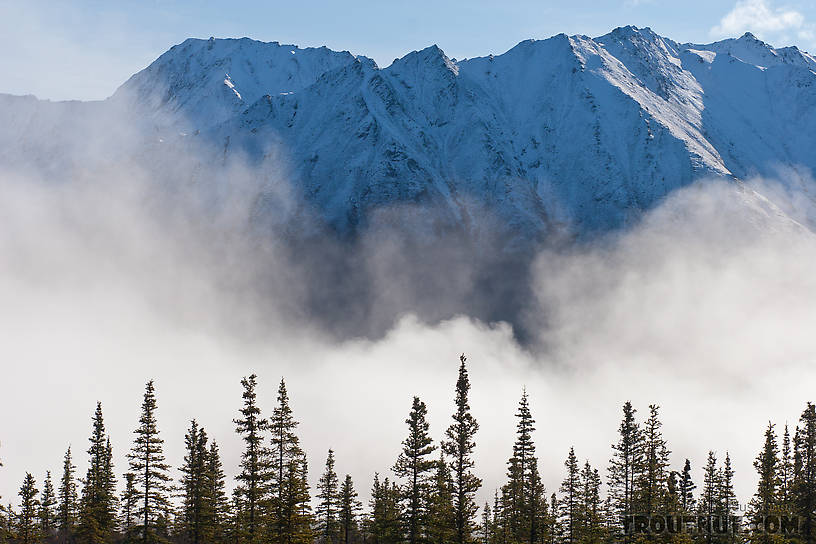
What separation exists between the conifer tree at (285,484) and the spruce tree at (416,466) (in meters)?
7.48

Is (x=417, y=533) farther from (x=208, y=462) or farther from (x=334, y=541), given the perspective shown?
(x=334, y=541)

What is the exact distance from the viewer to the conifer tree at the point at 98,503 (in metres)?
67.8

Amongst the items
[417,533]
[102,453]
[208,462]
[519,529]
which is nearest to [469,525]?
[417,533]

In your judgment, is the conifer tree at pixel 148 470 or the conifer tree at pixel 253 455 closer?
the conifer tree at pixel 148 470

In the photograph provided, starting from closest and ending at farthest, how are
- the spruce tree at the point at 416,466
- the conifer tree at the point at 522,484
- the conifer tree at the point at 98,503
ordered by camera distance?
the spruce tree at the point at 416,466
the conifer tree at the point at 98,503
the conifer tree at the point at 522,484

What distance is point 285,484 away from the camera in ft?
184

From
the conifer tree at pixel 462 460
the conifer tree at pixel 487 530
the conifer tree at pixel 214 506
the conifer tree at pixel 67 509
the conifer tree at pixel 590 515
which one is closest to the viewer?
the conifer tree at pixel 462 460

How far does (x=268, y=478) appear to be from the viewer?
5950cm

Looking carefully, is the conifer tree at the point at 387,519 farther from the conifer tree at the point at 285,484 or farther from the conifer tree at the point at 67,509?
the conifer tree at the point at 67,509

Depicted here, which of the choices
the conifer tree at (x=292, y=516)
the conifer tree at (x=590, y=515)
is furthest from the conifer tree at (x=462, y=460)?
the conifer tree at (x=590, y=515)

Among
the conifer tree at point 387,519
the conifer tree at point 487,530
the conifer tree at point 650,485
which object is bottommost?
the conifer tree at point 487,530

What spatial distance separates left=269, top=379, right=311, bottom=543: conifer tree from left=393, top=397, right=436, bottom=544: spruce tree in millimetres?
7478

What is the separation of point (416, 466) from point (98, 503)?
34.6 metres

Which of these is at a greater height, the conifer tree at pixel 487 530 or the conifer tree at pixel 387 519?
the conifer tree at pixel 387 519
